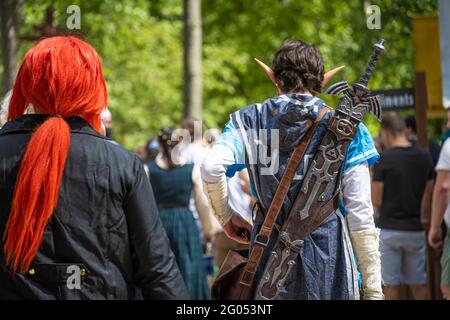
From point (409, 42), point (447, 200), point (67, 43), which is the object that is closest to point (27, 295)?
point (67, 43)

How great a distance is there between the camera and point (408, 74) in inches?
589

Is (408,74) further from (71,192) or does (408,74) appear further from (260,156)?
(71,192)

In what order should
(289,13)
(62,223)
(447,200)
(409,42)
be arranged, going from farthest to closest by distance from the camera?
(289,13)
(409,42)
(447,200)
(62,223)

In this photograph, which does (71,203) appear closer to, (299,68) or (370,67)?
(299,68)

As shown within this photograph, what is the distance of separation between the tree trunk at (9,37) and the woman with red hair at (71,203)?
632cm

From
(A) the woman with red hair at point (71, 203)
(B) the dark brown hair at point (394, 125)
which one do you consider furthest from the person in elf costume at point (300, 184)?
(B) the dark brown hair at point (394, 125)

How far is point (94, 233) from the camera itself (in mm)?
3082

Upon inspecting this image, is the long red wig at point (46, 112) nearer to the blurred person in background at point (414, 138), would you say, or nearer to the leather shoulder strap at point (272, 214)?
the leather shoulder strap at point (272, 214)

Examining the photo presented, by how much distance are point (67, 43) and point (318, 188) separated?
4.68ft

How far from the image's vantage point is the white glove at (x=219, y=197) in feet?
14.3

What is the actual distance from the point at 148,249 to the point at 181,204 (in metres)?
6.45

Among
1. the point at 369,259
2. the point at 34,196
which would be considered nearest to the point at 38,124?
the point at 34,196

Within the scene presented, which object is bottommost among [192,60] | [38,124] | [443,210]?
[443,210]
